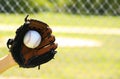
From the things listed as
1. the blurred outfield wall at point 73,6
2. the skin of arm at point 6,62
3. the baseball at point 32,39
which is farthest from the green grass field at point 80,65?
the baseball at point 32,39

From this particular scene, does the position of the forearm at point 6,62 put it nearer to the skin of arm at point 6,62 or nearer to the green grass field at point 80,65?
the skin of arm at point 6,62

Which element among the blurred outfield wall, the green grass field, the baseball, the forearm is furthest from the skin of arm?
the blurred outfield wall

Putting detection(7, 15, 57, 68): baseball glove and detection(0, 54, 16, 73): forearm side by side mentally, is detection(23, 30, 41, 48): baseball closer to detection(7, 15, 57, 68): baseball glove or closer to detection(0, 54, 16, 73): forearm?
detection(7, 15, 57, 68): baseball glove

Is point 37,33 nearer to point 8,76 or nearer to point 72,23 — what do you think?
point 8,76

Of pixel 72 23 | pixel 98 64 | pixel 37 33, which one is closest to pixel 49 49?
pixel 37 33

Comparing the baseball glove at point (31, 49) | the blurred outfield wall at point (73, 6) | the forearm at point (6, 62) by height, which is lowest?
the blurred outfield wall at point (73, 6)

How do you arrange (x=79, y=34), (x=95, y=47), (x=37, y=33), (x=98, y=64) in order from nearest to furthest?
(x=37, y=33) < (x=98, y=64) < (x=95, y=47) < (x=79, y=34)
